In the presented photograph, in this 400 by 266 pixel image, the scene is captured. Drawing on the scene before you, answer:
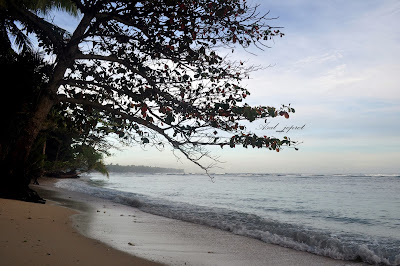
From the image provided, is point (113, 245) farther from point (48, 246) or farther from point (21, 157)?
point (21, 157)

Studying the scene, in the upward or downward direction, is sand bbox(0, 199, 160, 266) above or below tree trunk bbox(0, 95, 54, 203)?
below

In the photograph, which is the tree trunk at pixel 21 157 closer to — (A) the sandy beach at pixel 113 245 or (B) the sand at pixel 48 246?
(A) the sandy beach at pixel 113 245

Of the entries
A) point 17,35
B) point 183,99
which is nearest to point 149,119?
point 183,99

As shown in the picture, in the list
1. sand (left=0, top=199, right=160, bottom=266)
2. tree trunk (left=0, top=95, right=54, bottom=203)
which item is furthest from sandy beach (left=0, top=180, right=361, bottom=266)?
tree trunk (left=0, top=95, right=54, bottom=203)

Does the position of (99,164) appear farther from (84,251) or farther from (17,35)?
(84,251)

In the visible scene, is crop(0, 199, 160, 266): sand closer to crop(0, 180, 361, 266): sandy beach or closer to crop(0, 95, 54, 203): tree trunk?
crop(0, 180, 361, 266): sandy beach

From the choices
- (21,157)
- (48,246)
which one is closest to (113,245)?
(48,246)

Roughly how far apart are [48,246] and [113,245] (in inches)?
39.0

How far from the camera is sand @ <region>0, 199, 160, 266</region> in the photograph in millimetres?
3754

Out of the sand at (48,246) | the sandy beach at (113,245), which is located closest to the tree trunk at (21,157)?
the sandy beach at (113,245)

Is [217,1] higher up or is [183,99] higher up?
[217,1]

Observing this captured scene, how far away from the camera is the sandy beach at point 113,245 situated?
4.02 metres

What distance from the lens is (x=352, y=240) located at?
27.0 ft

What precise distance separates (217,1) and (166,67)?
2.01 metres
